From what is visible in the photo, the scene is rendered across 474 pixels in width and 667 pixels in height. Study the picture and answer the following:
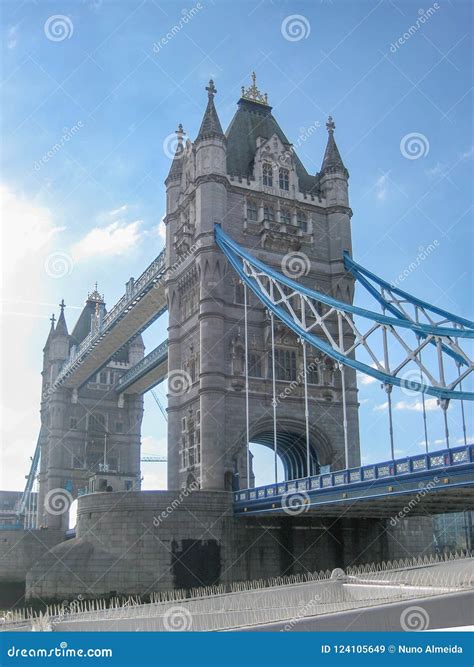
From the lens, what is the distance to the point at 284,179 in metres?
46.1

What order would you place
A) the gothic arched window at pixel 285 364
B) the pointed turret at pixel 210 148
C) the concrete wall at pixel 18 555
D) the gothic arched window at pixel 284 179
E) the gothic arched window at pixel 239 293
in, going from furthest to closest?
the concrete wall at pixel 18 555 < the gothic arched window at pixel 284 179 < the pointed turret at pixel 210 148 < the gothic arched window at pixel 239 293 < the gothic arched window at pixel 285 364

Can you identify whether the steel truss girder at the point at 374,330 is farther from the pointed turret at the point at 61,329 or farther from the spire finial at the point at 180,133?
the pointed turret at the point at 61,329

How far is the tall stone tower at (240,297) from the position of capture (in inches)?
Answer: 1551

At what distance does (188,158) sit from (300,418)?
1782cm

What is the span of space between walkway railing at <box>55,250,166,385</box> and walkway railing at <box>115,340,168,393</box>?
4221 millimetres

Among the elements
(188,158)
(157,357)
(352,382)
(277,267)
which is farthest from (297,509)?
(157,357)

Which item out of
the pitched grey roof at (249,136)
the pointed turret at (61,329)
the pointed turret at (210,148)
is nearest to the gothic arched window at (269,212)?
the pitched grey roof at (249,136)

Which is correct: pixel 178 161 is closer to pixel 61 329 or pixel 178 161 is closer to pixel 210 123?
pixel 210 123

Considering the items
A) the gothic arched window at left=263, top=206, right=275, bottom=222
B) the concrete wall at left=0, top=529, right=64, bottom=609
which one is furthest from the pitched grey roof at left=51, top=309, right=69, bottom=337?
the gothic arched window at left=263, top=206, right=275, bottom=222

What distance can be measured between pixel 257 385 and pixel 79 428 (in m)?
36.2

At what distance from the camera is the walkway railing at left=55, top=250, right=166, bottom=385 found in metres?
49.6

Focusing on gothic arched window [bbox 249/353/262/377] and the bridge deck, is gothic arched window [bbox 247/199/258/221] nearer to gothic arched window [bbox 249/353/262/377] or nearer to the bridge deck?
gothic arched window [bbox 249/353/262/377]

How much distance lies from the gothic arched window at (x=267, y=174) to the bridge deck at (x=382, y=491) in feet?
64.0

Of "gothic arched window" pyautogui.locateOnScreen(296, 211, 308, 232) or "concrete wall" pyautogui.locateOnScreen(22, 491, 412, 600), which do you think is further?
"gothic arched window" pyautogui.locateOnScreen(296, 211, 308, 232)
